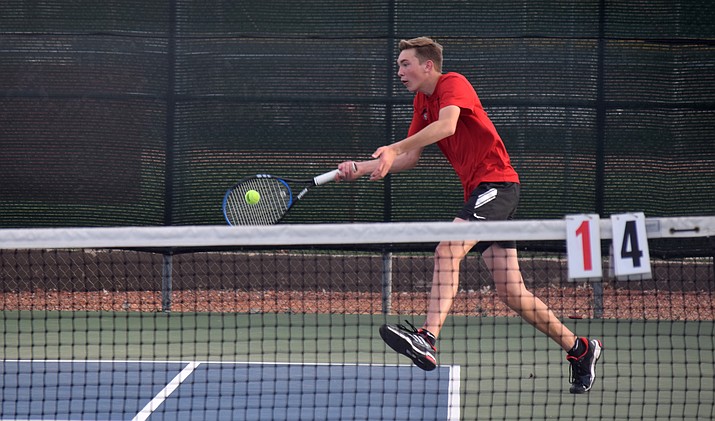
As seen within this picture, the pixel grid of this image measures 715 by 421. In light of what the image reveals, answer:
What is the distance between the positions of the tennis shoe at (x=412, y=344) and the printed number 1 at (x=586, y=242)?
1.08m

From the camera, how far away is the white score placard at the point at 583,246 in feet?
11.2

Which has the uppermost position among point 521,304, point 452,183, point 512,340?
point 452,183

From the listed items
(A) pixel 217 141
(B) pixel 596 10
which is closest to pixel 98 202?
(A) pixel 217 141

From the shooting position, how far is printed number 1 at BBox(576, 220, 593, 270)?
3430mm

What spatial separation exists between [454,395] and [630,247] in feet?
5.12

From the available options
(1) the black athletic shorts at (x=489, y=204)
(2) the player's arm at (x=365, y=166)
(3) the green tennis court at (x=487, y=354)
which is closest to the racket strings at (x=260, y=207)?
(3) the green tennis court at (x=487, y=354)

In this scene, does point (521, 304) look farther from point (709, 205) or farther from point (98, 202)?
point (98, 202)

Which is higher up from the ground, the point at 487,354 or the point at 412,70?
the point at 412,70

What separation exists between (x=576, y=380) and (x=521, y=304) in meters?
0.42

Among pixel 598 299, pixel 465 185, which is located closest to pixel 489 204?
pixel 465 185

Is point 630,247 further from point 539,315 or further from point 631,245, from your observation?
point 539,315

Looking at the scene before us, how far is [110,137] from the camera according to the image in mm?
7473

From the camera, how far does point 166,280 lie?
7352 mm

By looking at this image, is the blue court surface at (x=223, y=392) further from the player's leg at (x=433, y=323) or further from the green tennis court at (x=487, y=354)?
the player's leg at (x=433, y=323)
